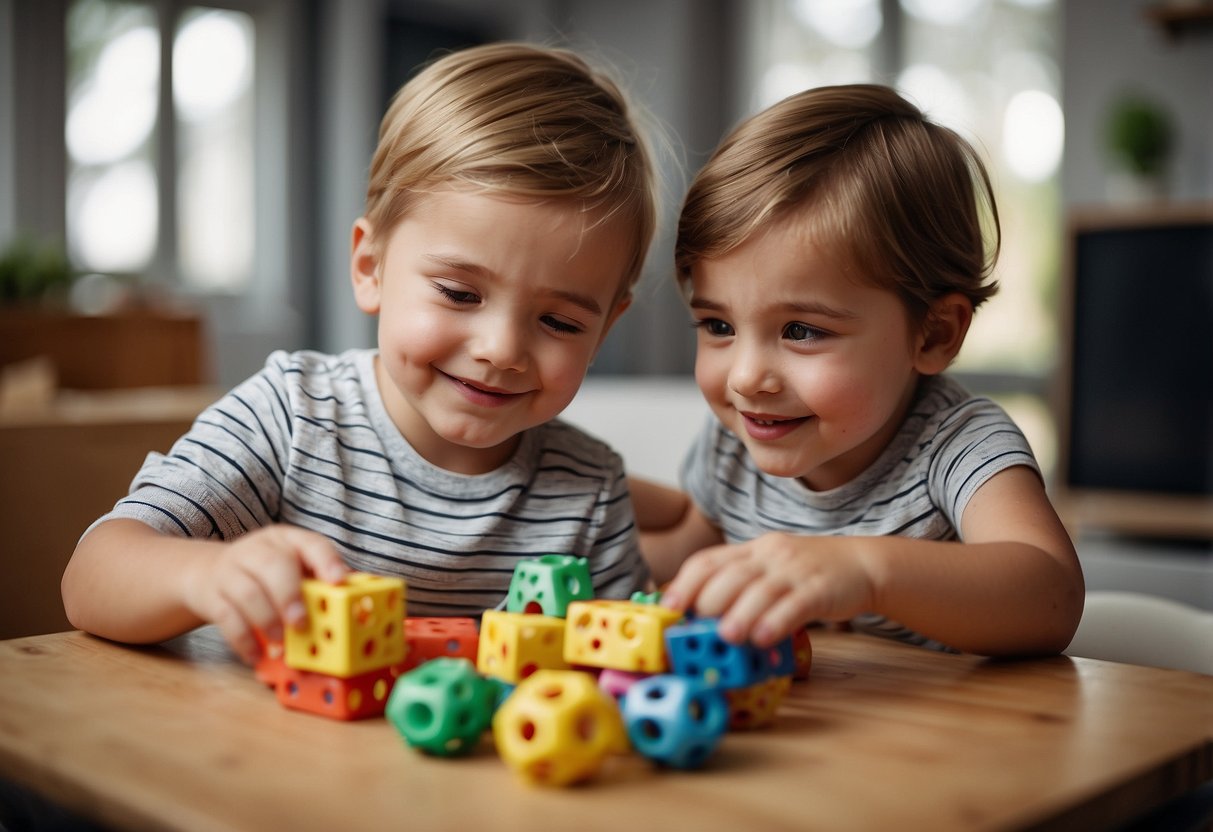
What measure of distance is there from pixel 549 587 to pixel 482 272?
0.28 m

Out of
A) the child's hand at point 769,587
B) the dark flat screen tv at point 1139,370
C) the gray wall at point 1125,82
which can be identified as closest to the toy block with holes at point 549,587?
the child's hand at point 769,587

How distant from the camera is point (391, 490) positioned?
1.01 m

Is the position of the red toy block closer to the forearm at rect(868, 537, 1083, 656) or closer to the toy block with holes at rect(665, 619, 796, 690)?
the toy block with holes at rect(665, 619, 796, 690)

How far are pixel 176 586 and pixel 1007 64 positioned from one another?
4.30 meters

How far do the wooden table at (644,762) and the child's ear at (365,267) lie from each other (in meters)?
0.41

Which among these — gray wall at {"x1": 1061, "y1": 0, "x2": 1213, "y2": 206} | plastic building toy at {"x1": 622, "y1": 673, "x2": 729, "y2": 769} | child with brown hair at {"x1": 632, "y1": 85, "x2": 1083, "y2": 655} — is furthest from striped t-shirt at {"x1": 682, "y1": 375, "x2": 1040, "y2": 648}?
gray wall at {"x1": 1061, "y1": 0, "x2": 1213, "y2": 206}

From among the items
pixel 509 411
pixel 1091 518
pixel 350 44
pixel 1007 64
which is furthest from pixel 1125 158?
pixel 509 411

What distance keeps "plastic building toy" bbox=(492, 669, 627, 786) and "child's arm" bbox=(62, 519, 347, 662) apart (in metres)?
0.16

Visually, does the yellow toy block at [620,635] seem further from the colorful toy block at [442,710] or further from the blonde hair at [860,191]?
the blonde hair at [860,191]

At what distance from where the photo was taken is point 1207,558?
3.28 meters

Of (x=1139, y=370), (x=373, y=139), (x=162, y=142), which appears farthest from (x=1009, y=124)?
(x=162, y=142)

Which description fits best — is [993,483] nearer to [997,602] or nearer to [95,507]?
[997,602]

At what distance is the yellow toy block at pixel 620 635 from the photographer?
0.64 meters

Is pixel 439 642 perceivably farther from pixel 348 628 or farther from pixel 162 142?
pixel 162 142
